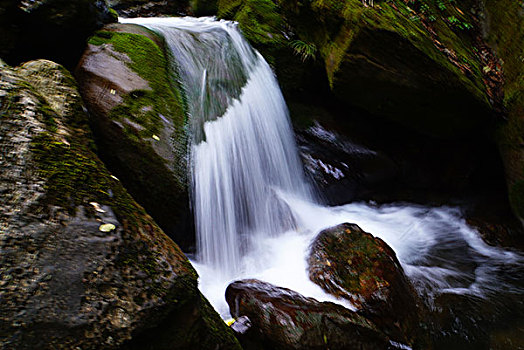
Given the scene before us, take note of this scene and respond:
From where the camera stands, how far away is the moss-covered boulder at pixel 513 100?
4.98 meters

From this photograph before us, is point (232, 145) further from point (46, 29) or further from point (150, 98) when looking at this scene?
point (46, 29)

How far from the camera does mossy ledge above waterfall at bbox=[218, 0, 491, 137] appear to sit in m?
4.65

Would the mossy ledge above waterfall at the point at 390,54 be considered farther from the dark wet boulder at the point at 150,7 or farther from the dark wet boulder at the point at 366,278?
the dark wet boulder at the point at 150,7

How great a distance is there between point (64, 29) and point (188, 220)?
2713 millimetres

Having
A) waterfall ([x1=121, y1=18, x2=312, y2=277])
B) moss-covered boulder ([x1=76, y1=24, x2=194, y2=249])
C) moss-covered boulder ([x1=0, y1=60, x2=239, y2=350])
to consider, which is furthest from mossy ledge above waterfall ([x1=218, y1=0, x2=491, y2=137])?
moss-covered boulder ([x1=0, y1=60, x2=239, y2=350])

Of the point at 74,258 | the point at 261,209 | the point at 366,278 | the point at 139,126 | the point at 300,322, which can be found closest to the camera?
the point at 74,258

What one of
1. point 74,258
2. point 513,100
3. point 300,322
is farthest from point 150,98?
point 513,100

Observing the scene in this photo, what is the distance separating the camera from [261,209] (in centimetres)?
449

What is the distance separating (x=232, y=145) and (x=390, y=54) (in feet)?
9.29

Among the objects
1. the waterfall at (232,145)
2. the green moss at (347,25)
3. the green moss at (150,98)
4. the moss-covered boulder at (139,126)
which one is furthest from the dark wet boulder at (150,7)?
the moss-covered boulder at (139,126)

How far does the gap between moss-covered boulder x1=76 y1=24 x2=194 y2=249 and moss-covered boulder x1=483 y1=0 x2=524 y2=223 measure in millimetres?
5383

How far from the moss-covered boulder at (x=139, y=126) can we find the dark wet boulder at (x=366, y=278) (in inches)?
65.8

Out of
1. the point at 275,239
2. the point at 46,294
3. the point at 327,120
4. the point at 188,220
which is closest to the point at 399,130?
the point at 327,120

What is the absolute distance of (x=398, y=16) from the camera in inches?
202
